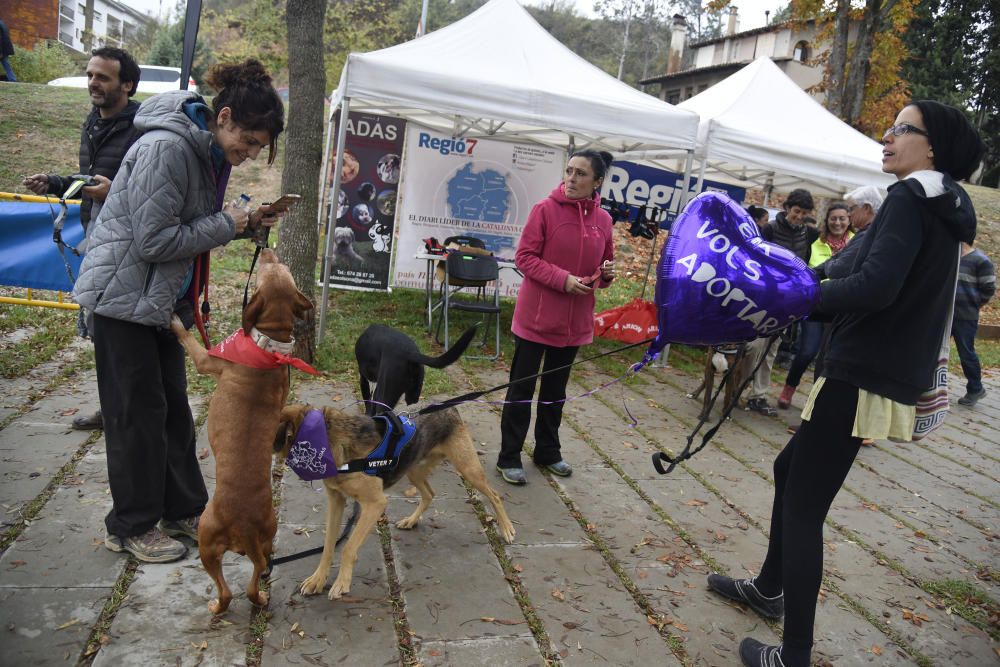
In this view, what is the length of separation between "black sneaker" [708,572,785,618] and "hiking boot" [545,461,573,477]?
1.37 metres

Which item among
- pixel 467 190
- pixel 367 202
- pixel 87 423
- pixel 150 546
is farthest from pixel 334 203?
pixel 150 546

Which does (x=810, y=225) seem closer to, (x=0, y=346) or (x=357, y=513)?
(x=357, y=513)

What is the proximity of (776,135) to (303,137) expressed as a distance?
214 inches

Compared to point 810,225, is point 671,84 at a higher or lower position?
higher

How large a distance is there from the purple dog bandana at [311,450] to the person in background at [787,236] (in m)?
5.10

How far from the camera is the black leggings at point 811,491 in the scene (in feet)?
7.67

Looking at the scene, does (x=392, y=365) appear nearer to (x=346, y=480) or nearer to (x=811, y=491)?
(x=346, y=480)

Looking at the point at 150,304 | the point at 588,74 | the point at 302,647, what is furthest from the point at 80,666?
the point at 588,74

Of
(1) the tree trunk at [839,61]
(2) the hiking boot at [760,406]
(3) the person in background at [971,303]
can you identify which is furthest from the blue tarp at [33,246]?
→ (1) the tree trunk at [839,61]

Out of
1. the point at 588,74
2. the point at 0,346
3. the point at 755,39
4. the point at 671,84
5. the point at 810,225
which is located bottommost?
the point at 0,346

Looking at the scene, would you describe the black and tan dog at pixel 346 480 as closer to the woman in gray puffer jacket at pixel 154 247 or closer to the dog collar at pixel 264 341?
the dog collar at pixel 264 341

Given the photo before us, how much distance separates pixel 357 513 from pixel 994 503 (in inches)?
191

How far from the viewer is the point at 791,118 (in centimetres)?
823

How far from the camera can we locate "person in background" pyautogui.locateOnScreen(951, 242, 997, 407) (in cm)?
745
